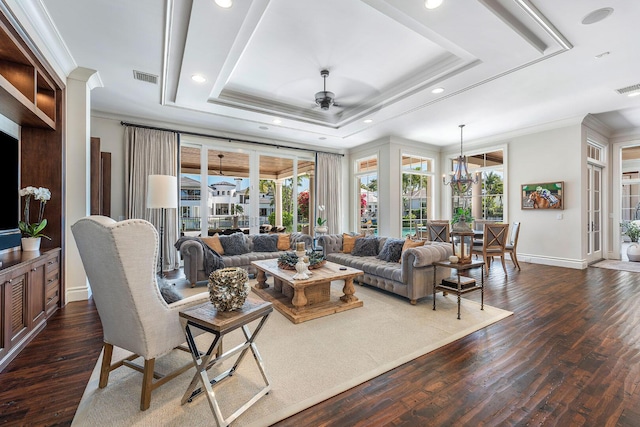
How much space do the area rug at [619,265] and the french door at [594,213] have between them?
15 centimetres

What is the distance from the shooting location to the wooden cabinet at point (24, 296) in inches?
87.1

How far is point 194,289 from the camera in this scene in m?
4.36

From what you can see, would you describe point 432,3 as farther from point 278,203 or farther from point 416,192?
point 416,192

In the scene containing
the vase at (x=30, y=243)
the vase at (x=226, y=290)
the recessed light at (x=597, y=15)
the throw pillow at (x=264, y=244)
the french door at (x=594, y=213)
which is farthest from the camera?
the french door at (x=594, y=213)

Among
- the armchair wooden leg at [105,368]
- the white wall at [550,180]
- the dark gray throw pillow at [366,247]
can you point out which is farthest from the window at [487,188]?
the armchair wooden leg at [105,368]

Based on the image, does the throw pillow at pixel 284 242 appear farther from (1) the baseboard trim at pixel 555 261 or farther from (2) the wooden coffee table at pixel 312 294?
(1) the baseboard trim at pixel 555 261

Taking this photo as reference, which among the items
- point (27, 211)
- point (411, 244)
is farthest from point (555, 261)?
point (27, 211)

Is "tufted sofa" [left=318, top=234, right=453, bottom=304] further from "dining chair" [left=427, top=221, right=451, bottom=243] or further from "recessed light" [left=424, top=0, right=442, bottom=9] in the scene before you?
"recessed light" [left=424, top=0, right=442, bottom=9]

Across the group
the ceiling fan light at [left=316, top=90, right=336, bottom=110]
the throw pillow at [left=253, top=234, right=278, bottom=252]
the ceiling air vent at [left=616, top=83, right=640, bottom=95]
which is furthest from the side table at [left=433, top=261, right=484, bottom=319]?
the ceiling air vent at [left=616, top=83, right=640, bottom=95]

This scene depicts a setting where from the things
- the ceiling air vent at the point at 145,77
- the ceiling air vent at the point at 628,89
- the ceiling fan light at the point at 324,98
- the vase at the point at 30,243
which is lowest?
the vase at the point at 30,243

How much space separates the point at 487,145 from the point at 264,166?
5.56 m

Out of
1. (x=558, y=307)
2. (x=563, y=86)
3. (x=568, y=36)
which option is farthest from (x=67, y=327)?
(x=563, y=86)

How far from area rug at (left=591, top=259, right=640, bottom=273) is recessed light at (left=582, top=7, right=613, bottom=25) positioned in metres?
5.15

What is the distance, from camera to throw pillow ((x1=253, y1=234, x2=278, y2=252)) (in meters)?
5.46
